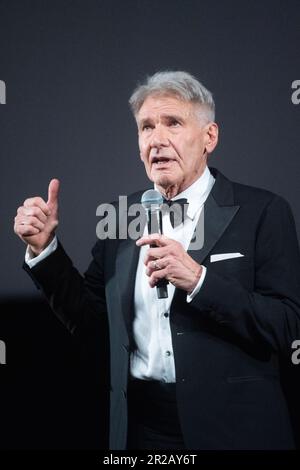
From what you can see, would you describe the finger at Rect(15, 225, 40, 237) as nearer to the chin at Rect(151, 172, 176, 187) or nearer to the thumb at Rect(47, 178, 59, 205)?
the thumb at Rect(47, 178, 59, 205)

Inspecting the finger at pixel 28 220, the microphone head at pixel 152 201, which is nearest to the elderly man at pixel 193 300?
the finger at pixel 28 220

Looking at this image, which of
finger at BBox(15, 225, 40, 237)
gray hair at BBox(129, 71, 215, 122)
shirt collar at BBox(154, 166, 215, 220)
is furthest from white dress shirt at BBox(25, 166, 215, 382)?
gray hair at BBox(129, 71, 215, 122)

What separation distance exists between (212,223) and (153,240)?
12.8 inches

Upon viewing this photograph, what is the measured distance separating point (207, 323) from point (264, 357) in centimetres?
20

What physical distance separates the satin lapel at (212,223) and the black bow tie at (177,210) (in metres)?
0.08

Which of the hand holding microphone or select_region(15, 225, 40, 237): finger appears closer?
the hand holding microphone

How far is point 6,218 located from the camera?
2.12 m

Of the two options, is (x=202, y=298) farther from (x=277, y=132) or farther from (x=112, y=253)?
(x=277, y=132)

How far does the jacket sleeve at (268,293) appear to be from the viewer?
5.06ft

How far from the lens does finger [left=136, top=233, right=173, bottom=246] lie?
143 centimetres

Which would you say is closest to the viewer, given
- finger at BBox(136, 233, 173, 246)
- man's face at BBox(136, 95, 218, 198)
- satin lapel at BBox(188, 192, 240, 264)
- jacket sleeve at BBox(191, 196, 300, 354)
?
finger at BBox(136, 233, 173, 246)

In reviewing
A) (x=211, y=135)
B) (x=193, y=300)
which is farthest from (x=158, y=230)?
(x=211, y=135)

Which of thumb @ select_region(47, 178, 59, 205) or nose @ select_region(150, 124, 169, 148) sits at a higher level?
nose @ select_region(150, 124, 169, 148)

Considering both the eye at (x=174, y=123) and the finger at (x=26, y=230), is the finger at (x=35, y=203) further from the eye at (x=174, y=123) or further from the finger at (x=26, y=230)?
the eye at (x=174, y=123)
